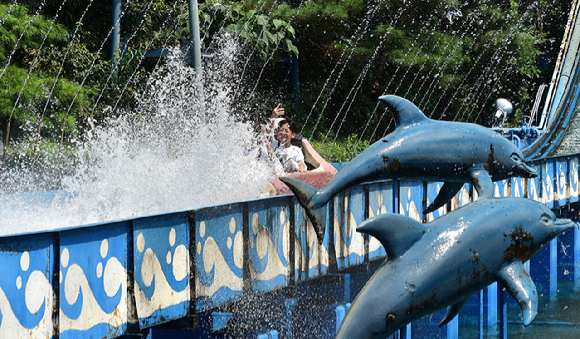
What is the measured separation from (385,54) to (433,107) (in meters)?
6.30

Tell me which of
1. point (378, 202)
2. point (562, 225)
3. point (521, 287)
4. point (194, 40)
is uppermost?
point (194, 40)

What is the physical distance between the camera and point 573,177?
42.3 ft

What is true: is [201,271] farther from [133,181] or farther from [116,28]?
[116,28]

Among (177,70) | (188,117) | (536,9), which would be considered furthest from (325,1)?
(536,9)

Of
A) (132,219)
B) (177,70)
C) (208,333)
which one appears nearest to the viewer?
(132,219)

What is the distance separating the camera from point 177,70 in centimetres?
1956

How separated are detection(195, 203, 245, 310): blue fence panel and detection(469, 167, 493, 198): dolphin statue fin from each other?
1.88 metres

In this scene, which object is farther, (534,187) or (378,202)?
(534,187)

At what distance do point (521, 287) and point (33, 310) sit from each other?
2329 mm

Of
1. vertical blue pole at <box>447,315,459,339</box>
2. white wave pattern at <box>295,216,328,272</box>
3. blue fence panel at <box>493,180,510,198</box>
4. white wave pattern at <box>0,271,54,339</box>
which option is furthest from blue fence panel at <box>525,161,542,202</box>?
white wave pattern at <box>0,271,54,339</box>

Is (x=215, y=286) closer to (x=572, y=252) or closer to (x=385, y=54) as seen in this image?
(x=572, y=252)

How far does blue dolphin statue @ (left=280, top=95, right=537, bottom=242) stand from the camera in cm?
391

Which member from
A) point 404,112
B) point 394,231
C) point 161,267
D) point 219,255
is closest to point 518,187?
point 219,255

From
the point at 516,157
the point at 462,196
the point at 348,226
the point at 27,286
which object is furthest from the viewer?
the point at 462,196
